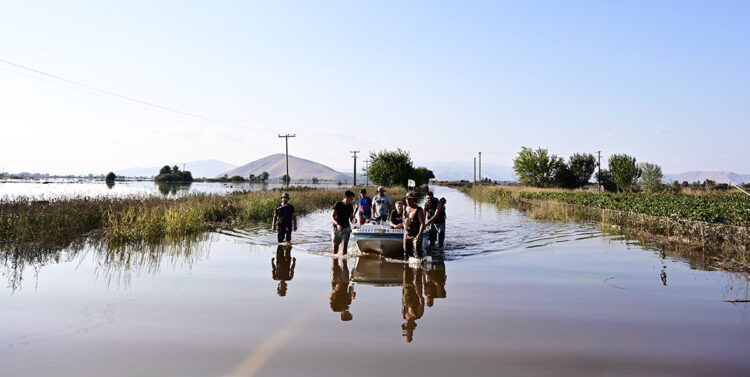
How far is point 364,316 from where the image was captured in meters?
6.88

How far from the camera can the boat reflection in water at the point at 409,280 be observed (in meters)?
7.13

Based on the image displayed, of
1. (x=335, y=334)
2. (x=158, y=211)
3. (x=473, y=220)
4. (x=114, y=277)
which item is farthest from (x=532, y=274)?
(x=473, y=220)

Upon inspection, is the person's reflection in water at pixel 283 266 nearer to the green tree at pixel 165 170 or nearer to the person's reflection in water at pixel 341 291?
the person's reflection in water at pixel 341 291

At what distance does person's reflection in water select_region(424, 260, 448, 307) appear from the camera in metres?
8.18

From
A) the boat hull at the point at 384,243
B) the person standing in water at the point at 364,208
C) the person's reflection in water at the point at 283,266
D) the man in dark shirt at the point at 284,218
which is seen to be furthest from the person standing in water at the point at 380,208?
the person's reflection in water at the point at 283,266

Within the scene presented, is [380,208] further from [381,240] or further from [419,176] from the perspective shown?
[419,176]

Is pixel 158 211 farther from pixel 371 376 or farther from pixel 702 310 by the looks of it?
pixel 702 310

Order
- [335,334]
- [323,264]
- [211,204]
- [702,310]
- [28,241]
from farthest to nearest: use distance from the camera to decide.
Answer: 1. [211,204]
2. [28,241]
3. [323,264]
4. [702,310]
5. [335,334]

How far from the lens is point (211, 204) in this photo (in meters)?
22.6

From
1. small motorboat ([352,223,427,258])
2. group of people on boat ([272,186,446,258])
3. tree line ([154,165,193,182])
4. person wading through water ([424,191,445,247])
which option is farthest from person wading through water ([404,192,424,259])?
tree line ([154,165,193,182])

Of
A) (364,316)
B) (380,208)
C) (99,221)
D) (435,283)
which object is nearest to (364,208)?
(380,208)

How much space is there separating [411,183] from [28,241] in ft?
56.2

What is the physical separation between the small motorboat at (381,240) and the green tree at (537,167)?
53.7 metres

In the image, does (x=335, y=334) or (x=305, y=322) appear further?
(x=305, y=322)
